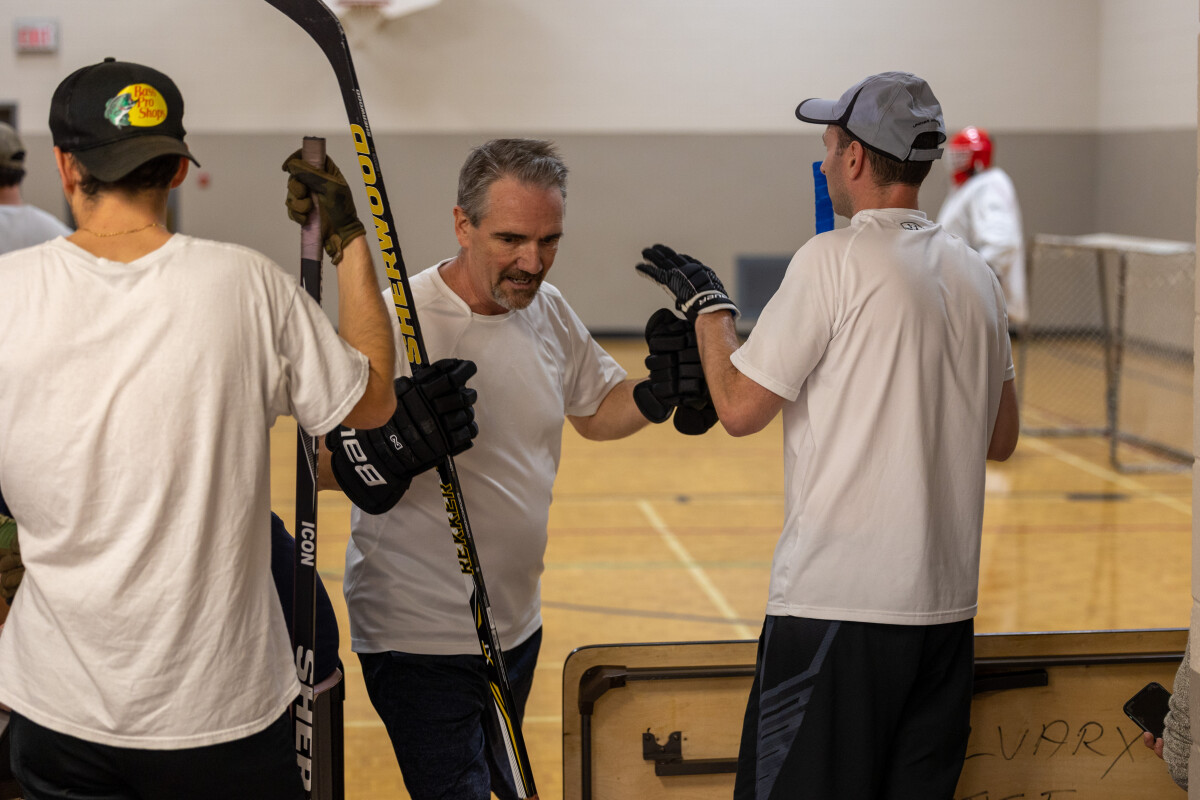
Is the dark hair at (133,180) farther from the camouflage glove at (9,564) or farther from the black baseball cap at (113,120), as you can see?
the camouflage glove at (9,564)

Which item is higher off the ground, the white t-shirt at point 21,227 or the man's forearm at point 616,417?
the white t-shirt at point 21,227

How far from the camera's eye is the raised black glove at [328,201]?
1.73 meters

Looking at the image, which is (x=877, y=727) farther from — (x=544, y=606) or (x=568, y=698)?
(x=544, y=606)

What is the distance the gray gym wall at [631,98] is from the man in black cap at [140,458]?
34.2 ft

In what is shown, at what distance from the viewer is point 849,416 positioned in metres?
1.97

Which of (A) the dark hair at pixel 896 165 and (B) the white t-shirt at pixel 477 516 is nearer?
(A) the dark hair at pixel 896 165

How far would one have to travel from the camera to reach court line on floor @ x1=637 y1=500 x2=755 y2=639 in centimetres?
493

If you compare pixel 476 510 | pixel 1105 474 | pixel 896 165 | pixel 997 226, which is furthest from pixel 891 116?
pixel 997 226

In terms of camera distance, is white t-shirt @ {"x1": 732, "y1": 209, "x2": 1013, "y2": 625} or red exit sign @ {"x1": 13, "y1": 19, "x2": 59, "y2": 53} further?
red exit sign @ {"x1": 13, "y1": 19, "x2": 59, "y2": 53}

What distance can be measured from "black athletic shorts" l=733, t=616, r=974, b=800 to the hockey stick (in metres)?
0.47

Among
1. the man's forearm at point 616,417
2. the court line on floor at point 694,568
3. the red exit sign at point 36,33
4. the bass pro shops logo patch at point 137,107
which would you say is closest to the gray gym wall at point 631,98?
the red exit sign at point 36,33

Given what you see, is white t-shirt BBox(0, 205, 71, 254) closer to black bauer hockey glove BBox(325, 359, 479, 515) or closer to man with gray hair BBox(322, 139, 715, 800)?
man with gray hair BBox(322, 139, 715, 800)

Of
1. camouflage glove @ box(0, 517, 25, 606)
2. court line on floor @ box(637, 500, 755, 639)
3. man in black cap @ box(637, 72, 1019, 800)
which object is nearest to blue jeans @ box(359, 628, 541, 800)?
man in black cap @ box(637, 72, 1019, 800)

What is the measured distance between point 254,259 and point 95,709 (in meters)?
0.62
